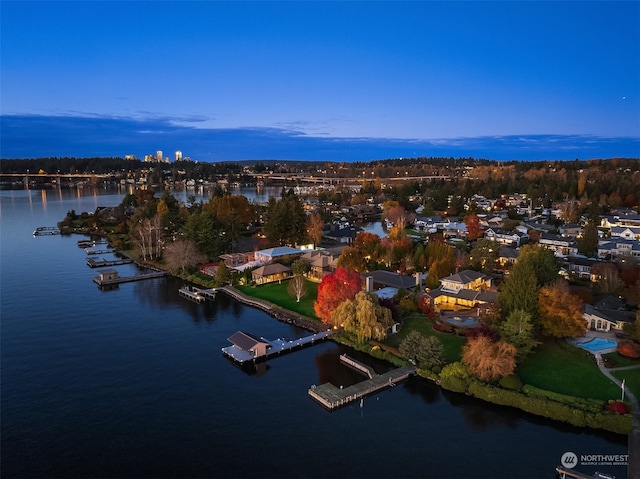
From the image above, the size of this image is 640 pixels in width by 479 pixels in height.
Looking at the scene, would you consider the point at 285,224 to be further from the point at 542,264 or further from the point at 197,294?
the point at 542,264

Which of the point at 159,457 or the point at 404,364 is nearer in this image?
the point at 159,457

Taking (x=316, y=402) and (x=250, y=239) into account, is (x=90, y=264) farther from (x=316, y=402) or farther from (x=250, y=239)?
(x=316, y=402)

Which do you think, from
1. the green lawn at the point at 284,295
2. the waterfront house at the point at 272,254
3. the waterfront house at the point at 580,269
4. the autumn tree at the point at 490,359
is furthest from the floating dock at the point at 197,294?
the waterfront house at the point at 580,269

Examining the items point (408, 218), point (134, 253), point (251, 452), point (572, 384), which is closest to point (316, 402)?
point (251, 452)

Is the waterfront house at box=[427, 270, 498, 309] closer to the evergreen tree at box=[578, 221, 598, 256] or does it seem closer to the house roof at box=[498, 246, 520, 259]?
the house roof at box=[498, 246, 520, 259]

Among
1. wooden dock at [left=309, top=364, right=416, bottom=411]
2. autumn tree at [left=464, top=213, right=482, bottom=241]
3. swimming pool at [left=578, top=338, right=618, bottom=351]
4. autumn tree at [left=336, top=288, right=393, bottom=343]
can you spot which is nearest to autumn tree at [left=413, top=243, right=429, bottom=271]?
autumn tree at [left=336, top=288, right=393, bottom=343]

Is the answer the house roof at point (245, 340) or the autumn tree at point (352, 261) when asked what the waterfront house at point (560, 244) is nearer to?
the autumn tree at point (352, 261)
